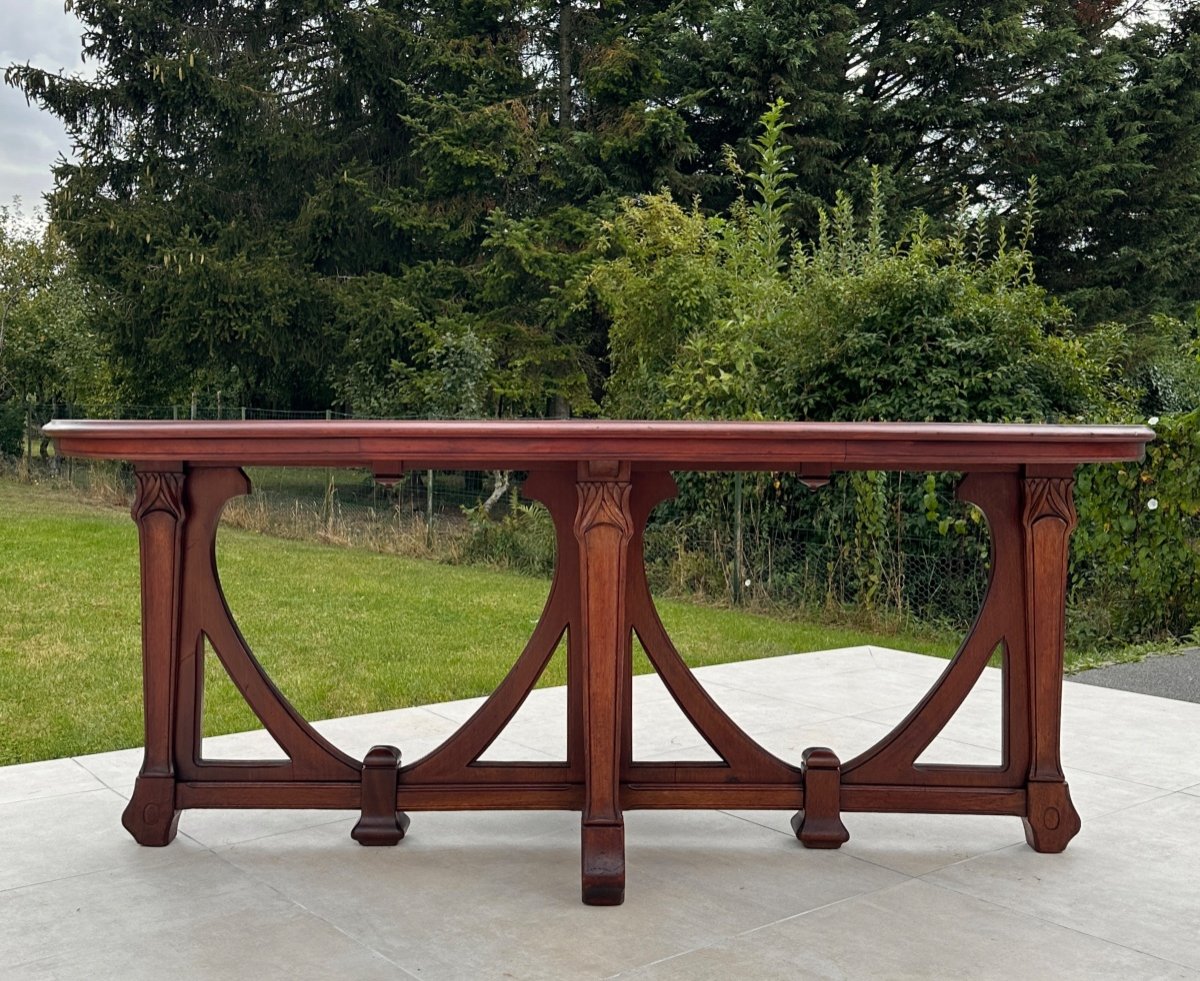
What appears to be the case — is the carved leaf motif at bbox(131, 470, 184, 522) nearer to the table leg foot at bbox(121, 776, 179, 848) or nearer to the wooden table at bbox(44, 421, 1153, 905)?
the wooden table at bbox(44, 421, 1153, 905)

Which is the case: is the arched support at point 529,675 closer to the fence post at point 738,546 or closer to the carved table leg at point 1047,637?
the carved table leg at point 1047,637

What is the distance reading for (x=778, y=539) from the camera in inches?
311

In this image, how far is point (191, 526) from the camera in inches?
113

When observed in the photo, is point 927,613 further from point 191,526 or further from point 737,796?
point 191,526

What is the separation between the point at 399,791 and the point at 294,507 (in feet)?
31.6

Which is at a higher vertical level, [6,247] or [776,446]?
[6,247]

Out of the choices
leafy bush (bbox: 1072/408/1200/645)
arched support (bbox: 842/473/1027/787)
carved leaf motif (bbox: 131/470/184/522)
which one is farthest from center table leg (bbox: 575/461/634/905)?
Answer: leafy bush (bbox: 1072/408/1200/645)

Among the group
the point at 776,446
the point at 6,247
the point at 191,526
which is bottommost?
the point at 191,526

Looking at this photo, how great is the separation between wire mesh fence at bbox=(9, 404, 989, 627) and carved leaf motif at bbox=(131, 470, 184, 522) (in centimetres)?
354

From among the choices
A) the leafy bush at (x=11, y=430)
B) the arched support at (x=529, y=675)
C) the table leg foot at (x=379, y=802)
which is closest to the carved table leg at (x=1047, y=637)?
the arched support at (x=529, y=675)

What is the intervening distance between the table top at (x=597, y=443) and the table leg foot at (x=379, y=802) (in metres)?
0.75

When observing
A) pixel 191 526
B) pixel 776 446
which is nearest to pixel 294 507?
pixel 191 526

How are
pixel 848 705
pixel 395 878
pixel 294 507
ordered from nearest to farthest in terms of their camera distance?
pixel 395 878 < pixel 848 705 < pixel 294 507

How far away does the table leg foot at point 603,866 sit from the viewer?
2541mm
